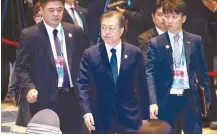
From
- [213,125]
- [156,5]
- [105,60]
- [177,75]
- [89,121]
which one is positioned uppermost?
[156,5]

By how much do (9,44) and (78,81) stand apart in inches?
133

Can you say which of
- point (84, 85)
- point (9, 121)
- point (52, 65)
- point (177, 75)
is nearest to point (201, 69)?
point (177, 75)

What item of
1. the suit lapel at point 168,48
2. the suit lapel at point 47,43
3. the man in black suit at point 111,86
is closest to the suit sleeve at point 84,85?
the man in black suit at point 111,86

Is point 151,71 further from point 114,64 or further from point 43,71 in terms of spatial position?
point 43,71

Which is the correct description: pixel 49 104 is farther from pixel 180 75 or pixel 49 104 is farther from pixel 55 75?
pixel 180 75

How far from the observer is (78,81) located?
627cm

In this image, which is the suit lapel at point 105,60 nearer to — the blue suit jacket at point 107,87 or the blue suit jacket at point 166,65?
the blue suit jacket at point 107,87

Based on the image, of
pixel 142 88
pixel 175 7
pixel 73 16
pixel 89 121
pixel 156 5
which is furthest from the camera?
pixel 73 16

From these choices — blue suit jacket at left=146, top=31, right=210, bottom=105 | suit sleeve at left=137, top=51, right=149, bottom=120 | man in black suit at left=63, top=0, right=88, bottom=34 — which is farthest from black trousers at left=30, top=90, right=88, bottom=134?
man in black suit at left=63, top=0, right=88, bottom=34

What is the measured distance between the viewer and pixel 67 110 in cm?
651

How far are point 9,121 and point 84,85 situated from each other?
2.73 metres

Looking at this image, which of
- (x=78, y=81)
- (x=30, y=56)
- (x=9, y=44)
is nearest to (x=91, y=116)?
(x=78, y=81)

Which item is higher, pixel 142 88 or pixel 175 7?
pixel 175 7

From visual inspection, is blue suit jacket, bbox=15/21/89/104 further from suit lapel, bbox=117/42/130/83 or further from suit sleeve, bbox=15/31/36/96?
suit lapel, bbox=117/42/130/83
